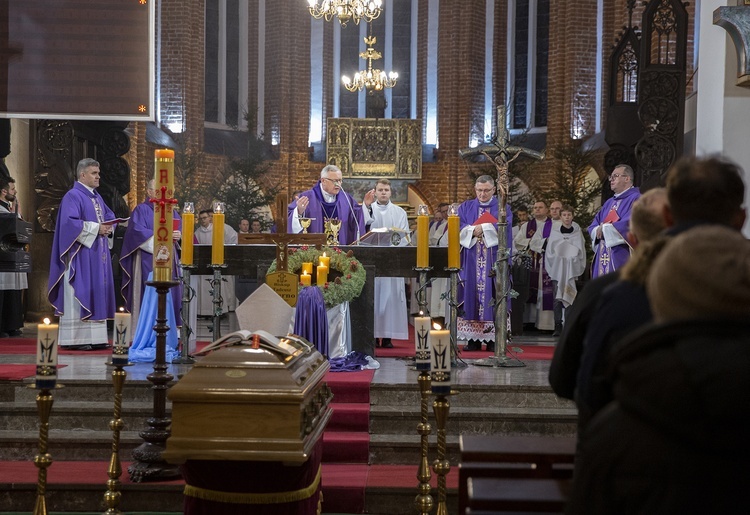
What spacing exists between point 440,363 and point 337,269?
151 inches

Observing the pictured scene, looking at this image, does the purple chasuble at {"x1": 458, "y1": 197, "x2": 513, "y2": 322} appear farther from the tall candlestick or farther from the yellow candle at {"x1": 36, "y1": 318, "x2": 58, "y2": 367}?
the yellow candle at {"x1": 36, "y1": 318, "x2": 58, "y2": 367}

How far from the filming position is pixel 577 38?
19281 millimetres

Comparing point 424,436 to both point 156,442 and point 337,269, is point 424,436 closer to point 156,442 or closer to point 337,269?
point 156,442

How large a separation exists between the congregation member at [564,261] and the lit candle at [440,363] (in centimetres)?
835

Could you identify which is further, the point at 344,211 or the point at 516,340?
the point at 516,340

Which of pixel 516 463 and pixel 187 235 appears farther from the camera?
pixel 187 235

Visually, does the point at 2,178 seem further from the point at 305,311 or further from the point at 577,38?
the point at 577,38

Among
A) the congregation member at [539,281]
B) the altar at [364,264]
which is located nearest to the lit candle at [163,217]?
the altar at [364,264]

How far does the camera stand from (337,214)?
952cm

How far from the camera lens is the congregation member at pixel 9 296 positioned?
34.8ft

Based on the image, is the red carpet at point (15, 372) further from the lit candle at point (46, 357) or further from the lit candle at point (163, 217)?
the lit candle at point (46, 357)

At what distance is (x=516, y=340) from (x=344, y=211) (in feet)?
10.4

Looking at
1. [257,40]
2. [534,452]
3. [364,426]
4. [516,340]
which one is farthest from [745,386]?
[257,40]

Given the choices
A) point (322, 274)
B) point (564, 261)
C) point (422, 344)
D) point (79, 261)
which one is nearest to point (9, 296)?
point (79, 261)
